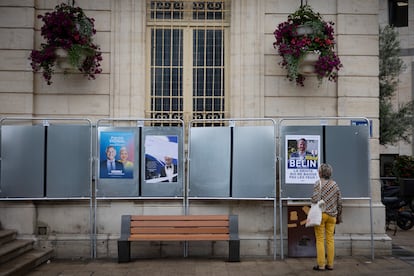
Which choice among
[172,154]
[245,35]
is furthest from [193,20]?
[172,154]

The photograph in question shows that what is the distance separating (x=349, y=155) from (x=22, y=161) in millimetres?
5605

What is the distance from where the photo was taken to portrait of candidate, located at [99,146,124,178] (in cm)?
980

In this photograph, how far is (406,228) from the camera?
1467 centimetres

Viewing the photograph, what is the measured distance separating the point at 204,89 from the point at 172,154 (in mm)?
1538

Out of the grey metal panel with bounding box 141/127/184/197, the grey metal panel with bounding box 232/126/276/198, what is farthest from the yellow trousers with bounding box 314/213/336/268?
the grey metal panel with bounding box 141/127/184/197

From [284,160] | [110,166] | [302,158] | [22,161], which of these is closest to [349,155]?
[302,158]

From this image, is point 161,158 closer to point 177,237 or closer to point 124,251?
point 177,237

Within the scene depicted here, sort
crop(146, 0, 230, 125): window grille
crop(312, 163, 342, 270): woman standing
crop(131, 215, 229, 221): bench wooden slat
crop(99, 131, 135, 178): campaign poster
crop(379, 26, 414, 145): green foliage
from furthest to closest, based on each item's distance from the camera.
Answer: crop(379, 26, 414, 145): green foliage
crop(146, 0, 230, 125): window grille
crop(99, 131, 135, 178): campaign poster
crop(131, 215, 229, 221): bench wooden slat
crop(312, 163, 342, 270): woman standing

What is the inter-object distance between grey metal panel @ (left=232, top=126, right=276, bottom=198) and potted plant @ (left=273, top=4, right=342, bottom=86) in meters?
1.20

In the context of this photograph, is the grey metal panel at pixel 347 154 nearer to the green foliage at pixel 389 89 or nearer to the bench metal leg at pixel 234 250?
the bench metal leg at pixel 234 250

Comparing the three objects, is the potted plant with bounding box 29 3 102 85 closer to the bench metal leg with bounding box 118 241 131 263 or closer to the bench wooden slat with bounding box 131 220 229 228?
the bench wooden slat with bounding box 131 220 229 228

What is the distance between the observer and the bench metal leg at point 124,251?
9.25 metres

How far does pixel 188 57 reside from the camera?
10.7 metres

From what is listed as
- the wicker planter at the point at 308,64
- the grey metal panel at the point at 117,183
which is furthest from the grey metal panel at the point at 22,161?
the wicker planter at the point at 308,64
